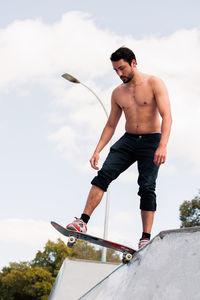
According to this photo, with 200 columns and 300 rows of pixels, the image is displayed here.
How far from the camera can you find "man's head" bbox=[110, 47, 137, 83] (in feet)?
15.1

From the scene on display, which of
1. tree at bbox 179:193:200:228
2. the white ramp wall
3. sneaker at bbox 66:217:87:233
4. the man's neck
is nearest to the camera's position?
sneaker at bbox 66:217:87:233

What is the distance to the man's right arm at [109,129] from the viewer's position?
16.6 ft

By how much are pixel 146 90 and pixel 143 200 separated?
4.04 ft

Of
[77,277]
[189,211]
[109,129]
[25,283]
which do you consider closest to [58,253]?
[25,283]

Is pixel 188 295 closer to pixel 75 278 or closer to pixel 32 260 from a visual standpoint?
pixel 75 278

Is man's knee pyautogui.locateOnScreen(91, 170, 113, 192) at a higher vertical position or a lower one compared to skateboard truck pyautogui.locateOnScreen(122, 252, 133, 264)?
higher

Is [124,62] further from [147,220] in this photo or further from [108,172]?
[147,220]

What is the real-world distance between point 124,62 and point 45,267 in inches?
1947

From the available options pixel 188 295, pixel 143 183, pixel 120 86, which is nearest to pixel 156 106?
pixel 120 86

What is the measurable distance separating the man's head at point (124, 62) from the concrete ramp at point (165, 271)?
7.03ft

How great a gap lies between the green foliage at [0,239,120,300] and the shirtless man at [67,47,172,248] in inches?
1577

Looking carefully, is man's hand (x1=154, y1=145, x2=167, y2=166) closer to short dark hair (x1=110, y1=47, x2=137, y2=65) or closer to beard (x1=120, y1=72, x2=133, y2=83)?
beard (x1=120, y1=72, x2=133, y2=83)

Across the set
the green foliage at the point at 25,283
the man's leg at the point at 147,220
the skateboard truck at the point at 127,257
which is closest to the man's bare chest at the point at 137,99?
the man's leg at the point at 147,220

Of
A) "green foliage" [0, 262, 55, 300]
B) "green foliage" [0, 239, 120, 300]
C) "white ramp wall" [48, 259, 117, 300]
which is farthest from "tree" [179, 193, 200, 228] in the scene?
"white ramp wall" [48, 259, 117, 300]
